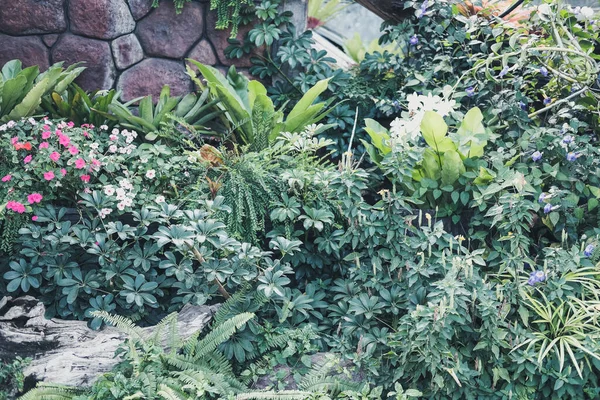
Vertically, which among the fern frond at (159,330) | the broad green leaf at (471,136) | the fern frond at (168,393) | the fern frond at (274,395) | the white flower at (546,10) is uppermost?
the white flower at (546,10)

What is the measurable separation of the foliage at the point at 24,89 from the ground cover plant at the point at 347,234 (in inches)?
2.6

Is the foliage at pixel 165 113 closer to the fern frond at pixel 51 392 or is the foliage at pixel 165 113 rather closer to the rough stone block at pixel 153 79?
the rough stone block at pixel 153 79

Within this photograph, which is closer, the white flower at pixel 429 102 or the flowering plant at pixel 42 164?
the flowering plant at pixel 42 164

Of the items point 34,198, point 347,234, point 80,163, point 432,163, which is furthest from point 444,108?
point 34,198

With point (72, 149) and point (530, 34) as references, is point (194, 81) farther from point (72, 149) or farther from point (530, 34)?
point (530, 34)

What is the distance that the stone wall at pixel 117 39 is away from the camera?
465cm

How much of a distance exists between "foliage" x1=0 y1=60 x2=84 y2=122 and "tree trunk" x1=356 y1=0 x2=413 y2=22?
233cm

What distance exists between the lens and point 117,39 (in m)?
4.77

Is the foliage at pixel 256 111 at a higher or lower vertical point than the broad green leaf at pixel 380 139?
higher

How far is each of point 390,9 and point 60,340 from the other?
3398mm

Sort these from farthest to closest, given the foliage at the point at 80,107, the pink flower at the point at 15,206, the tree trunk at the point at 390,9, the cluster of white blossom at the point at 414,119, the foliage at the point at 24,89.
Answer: the tree trunk at the point at 390,9, the foliage at the point at 80,107, the foliage at the point at 24,89, the cluster of white blossom at the point at 414,119, the pink flower at the point at 15,206

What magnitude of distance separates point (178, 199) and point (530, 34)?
2.63m

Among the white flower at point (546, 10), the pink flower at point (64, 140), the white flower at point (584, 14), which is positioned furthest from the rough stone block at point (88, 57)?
the white flower at point (584, 14)

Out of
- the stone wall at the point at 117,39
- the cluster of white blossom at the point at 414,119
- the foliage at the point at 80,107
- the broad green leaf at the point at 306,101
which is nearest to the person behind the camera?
the cluster of white blossom at the point at 414,119
